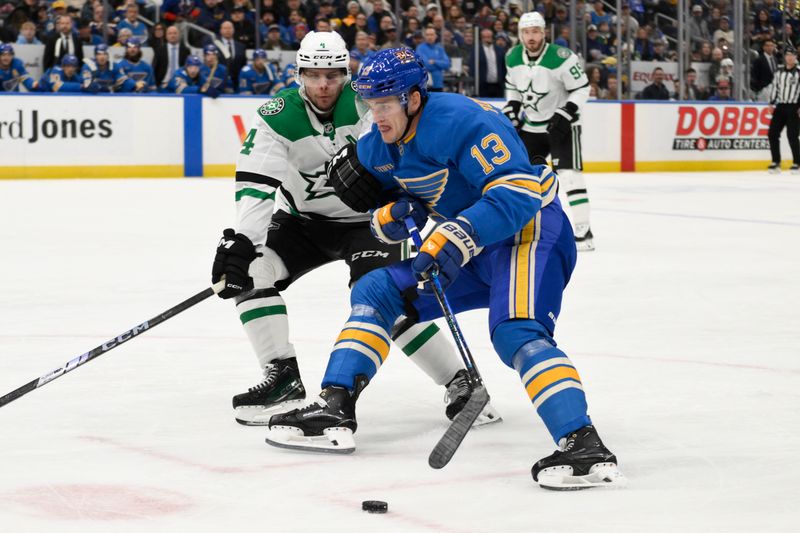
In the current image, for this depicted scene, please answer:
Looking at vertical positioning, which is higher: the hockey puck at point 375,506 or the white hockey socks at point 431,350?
the white hockey socks at point 431,350

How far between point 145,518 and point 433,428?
3.64ft

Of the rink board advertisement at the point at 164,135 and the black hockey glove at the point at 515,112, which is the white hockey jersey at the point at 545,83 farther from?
the rink board advertisement at the point at 164,135

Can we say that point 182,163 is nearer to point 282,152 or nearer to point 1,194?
point 1,194

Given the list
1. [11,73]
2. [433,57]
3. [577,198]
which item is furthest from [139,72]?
[577,198]

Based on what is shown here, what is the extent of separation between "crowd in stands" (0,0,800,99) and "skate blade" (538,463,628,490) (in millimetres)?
10811

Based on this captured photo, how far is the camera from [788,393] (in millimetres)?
3979

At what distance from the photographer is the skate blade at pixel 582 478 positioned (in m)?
2.88

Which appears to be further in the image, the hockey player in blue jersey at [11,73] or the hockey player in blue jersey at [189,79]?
the hockey player in blue jersey at [189,79]

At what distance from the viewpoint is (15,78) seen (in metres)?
12.7

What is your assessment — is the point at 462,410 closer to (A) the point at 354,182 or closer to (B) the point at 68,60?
(A) the point at 354,182

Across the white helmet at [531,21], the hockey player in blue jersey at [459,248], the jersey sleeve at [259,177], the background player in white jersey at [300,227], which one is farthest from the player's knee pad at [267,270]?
the white helmet at [531,21]

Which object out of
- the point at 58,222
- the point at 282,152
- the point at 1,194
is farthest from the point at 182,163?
the point at 282,152

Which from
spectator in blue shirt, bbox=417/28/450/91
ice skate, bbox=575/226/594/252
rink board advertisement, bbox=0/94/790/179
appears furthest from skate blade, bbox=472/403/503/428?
spectator in blue shirt, bbox=417/28/450/91

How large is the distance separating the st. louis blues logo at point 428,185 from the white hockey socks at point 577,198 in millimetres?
4755
